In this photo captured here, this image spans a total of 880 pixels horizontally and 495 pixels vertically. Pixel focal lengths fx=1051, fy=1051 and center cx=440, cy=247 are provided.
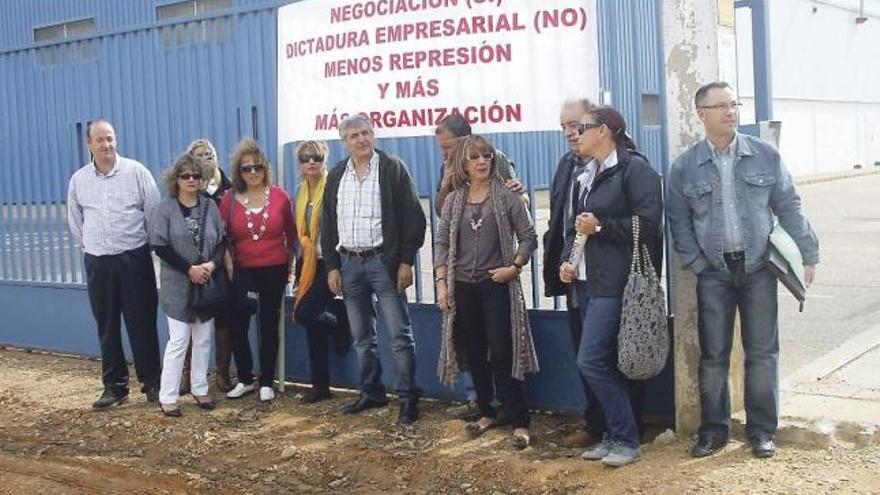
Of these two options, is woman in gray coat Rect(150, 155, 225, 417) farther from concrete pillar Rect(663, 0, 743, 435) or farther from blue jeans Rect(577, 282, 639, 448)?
concrete pillar Rect(663, 0, 743, 435)

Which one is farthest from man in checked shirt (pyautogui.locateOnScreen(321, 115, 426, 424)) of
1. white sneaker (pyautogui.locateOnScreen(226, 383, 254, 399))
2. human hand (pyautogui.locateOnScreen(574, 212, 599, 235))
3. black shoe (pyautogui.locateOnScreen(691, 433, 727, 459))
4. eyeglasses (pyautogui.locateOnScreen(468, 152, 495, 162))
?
black shoe (pyautogui.locateOnScreen(691, 433, 727, 459))

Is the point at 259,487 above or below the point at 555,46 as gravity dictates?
below

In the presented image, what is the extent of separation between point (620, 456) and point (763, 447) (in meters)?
0.69

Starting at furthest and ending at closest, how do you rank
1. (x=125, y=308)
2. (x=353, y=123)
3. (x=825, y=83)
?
(x=825, y=83) < (x=125, y=308) < (x=353, y=123)

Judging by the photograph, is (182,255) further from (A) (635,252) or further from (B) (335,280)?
(A) (635,252)

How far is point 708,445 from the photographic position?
17.2ft

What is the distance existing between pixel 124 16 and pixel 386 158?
1852 centimetres

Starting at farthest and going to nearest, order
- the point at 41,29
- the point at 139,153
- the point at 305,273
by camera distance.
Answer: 1. the point at 41,29
2. the point at 139,153
3. the point at 305,273

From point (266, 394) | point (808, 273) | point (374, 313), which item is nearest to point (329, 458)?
point (374, 313)

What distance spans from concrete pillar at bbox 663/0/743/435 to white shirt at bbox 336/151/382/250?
179 centimetres

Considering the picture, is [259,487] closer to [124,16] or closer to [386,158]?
[386,158]

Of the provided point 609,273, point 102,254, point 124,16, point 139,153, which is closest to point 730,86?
point 609,273

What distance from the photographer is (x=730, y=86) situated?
17.4 feet

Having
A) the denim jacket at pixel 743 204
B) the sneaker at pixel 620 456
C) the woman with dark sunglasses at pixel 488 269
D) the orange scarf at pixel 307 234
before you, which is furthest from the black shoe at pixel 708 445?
the orange scarf at pixel 307 234
